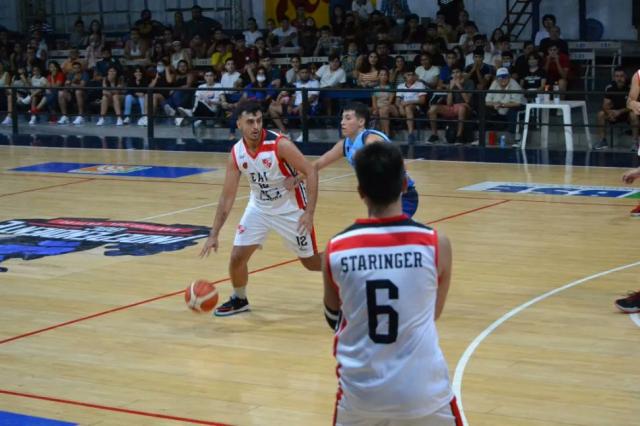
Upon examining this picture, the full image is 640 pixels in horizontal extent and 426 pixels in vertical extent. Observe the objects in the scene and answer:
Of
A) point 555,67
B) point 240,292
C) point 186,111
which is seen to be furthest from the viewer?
point 186,111

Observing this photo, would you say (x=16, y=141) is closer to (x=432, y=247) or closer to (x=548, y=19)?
(x=548, y=19)

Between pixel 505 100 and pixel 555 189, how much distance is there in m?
4.18

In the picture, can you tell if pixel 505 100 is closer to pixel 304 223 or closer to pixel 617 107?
pixel 617 107

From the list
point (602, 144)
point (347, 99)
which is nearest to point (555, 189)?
point (602, 144)

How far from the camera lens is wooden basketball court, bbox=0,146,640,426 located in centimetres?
596

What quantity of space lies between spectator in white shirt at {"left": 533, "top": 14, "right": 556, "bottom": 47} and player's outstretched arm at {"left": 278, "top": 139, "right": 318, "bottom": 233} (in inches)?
492

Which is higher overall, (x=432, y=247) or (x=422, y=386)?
(x=432, y=247)

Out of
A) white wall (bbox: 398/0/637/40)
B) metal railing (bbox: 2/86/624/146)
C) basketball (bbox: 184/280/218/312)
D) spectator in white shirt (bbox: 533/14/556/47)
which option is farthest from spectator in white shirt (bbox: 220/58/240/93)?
basketball (bbox: 184/280/218/312)

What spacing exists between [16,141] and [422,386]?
1908 centimetres

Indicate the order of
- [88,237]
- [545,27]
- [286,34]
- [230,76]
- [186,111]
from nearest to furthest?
1. [88,237]
2. [545,27]
3. [230,76]
4. [186,111]
5. [286,34]

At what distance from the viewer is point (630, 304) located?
7.77m

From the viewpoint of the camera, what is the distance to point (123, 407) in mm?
5969

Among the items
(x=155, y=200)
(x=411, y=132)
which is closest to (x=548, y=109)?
(x=411, y=132)

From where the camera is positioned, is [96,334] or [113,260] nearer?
[96,334]
